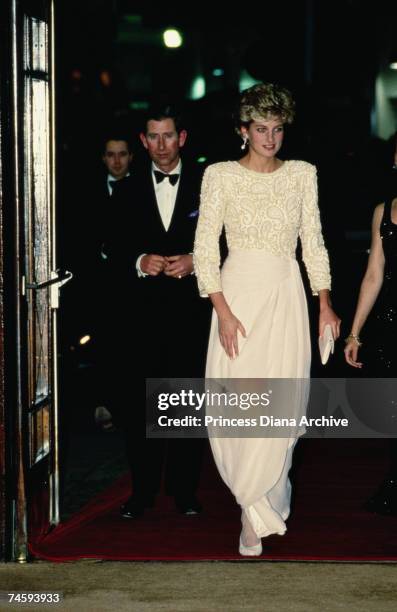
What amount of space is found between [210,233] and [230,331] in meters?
0.45

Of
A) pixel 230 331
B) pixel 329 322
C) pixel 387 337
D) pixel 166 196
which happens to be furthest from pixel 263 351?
pixel 166 196

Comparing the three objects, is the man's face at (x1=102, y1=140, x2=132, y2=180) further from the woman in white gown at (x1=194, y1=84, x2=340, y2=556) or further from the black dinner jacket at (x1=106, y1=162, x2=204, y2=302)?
the woman in white gown at (x1=194, y1=84, x2=340, y2=556)

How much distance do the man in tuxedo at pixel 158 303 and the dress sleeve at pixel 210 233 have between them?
73 centimetres

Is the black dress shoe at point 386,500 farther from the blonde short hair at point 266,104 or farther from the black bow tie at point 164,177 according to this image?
the blonde short hair at point 266,104

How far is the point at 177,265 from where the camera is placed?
247 inches

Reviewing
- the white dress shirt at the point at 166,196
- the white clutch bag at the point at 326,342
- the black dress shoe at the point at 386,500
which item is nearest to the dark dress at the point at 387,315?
the black dress shoe at the point at 386,500

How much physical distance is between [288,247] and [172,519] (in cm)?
159

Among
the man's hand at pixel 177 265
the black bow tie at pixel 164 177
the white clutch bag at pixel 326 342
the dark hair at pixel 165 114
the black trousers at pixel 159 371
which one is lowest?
the black trousers at pixel 159 371

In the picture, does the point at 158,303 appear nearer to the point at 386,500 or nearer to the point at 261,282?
the point at 261,282

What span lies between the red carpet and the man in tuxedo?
0.22m

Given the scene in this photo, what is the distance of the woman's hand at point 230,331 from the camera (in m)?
5.61

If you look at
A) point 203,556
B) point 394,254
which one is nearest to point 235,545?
point 203,556

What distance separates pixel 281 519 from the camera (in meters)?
5.65

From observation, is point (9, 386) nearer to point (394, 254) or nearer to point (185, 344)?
point (185, 344)
